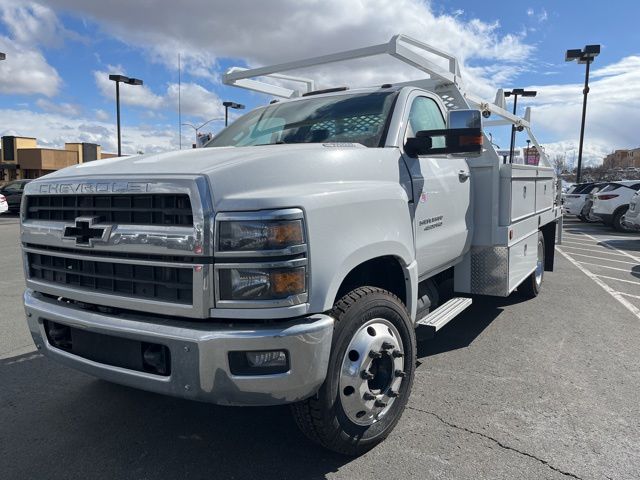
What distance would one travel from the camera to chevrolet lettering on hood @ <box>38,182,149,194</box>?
2.50m

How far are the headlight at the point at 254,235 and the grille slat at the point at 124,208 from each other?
0.63 ft

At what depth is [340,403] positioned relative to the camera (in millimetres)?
2680

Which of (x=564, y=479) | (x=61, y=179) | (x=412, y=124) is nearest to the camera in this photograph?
(x=564, y=479)

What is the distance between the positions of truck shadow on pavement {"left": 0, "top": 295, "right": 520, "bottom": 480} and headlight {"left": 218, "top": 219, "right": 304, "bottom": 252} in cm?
127

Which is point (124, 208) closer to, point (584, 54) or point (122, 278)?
point (122, 278)

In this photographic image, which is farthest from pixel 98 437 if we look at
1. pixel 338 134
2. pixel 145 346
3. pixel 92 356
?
pixel 338 134

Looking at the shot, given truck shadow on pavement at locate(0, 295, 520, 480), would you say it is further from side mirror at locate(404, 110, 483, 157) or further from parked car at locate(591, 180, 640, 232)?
parked car at locate(591, 180, 640, 232)

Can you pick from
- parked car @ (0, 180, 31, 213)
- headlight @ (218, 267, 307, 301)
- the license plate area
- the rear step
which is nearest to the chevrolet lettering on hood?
headlight @ (218, 267, 307, 301)

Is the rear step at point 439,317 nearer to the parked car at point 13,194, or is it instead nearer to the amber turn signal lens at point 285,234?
the amber turn signal lens at point 285,234

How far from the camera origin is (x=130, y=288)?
103 inches

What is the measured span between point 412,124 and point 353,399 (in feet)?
6.56

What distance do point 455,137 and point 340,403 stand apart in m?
1.75

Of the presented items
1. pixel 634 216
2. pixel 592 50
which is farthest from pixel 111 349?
pixel 592 50

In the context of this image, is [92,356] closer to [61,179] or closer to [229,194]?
[61,179]
